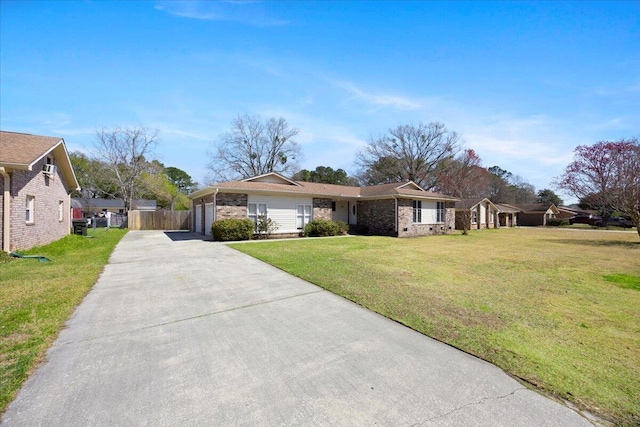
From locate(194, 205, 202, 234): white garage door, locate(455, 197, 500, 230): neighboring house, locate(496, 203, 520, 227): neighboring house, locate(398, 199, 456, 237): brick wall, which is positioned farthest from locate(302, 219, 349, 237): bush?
locate(496, 203, 520, 227): neighboring house

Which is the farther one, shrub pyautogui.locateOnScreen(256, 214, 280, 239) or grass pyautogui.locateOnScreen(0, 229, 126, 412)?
shrub pyautogui.locateOnScreen(256, 214, 280, 239)

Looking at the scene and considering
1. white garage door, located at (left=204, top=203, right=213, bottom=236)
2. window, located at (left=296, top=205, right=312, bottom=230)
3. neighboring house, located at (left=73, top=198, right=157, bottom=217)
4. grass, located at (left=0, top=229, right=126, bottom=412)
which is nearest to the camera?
grass, located at (left=0, top=229, right=126, bottom=412)

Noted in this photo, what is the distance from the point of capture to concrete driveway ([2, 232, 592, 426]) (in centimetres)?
227

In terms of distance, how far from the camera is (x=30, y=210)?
1068 cm

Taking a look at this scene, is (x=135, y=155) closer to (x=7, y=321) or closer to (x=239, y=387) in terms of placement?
(x=7, y=321)

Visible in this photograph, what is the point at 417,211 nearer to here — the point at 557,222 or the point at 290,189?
the point at 290,189

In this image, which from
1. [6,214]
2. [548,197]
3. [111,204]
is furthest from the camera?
[548,197]

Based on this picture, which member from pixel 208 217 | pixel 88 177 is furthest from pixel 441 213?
pixel 88 177

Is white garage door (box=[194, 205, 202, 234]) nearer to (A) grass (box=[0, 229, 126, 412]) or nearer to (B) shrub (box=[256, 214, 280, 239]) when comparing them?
(B) shrub (box=[256, 214, 280, 239])

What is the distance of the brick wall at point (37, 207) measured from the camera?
9547 millimetres

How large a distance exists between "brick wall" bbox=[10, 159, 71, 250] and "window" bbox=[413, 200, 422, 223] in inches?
785

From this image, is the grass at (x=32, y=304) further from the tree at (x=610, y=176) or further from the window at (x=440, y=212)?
the tree at (x=610, y=176)

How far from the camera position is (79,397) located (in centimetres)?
249

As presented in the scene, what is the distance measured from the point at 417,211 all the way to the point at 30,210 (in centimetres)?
2040
